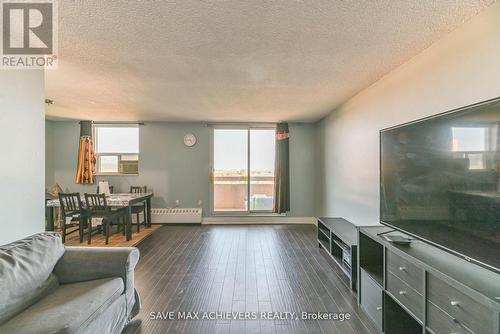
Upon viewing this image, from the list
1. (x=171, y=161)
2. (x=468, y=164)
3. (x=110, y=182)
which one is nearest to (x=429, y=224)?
(x=468, y=164)

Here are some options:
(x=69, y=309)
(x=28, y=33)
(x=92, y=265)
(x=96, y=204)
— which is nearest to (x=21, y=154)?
(x=28, y=33)

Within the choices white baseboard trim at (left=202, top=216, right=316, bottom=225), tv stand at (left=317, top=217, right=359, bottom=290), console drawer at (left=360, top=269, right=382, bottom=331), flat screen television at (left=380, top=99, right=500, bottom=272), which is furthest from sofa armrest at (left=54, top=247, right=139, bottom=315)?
white baseboard trim at (left=202, top=216, right=316, bottom=225)

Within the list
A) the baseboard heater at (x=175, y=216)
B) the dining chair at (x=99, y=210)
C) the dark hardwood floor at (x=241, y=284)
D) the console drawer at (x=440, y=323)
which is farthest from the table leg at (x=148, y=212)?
the console drawer at (x=440, y=323)

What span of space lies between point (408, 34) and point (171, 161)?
4.82 meters

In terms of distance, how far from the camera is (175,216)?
16.9ft

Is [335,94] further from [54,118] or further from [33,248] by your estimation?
[54,118]

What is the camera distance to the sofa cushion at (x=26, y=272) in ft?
4.43

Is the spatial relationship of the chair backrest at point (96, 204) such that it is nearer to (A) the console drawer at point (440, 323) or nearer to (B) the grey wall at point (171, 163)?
(B) the grey wall at point (171, 163)

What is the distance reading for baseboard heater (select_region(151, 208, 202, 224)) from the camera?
5.16 metres

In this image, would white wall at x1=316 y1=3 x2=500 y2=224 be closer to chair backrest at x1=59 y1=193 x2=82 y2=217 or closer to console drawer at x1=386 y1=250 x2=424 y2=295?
console drawer at x1=386 y1=250 x2=424 y2=295

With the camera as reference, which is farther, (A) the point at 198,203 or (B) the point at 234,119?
(A) the point at 198,203

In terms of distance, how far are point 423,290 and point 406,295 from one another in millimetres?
199

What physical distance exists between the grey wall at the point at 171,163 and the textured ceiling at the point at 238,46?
1.92m

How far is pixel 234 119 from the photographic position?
16.1 feet
